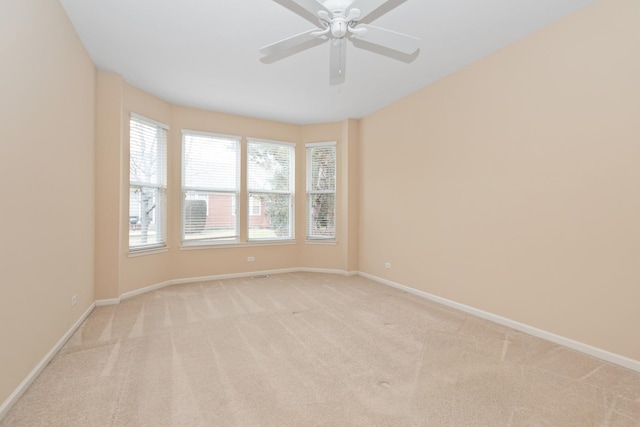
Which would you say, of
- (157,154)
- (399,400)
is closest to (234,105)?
(157,154)

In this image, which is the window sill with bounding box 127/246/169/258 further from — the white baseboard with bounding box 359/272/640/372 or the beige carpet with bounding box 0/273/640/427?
the white baseboard with bounding box 359/272/640/372

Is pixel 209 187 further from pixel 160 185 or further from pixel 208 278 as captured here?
pixel 208 278

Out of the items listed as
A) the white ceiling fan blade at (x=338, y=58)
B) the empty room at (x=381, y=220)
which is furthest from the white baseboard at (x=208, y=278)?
the white ceiling fan blade at (x=338, y=58)

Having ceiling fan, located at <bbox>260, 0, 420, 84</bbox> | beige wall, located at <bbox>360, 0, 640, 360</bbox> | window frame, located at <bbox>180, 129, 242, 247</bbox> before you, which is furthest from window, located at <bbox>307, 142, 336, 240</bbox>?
ceiling fan, located at <bbox>260, 0, 420, 84</bbox>

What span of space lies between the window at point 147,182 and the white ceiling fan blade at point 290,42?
2741 mm

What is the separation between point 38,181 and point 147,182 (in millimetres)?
2257

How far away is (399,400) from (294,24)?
3164 mm

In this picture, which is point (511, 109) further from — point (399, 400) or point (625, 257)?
point (399, 400)

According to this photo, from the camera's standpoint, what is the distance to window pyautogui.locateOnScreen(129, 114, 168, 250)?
412cm

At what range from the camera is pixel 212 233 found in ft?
16.8

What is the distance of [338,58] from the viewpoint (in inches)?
98.3

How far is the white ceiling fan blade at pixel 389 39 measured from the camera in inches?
86.5

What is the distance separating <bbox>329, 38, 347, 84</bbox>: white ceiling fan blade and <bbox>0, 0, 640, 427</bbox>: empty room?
24 mm

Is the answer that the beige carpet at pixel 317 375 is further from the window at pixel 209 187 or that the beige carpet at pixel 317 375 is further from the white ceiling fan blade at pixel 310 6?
the white ceiling fan blade at pixel 310 6
